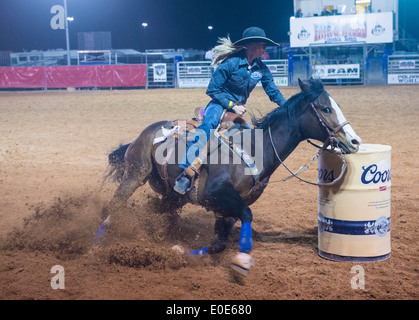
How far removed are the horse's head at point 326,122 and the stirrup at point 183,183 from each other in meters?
1.23

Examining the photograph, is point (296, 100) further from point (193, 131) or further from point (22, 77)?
point (22, 77)

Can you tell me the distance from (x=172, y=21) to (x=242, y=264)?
194 ft

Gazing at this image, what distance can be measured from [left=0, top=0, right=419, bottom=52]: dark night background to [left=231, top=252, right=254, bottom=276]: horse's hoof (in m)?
48.4

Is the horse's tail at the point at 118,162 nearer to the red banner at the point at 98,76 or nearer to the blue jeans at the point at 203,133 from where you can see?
the blue jeans at the point at 203,133

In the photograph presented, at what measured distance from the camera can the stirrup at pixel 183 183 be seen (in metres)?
4.64

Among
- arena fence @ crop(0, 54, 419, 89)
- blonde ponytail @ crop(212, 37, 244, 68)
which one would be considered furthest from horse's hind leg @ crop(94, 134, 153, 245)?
arena fence @ crop(0, 54, 419, 89)

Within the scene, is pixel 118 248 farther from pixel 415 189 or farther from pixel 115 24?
pixel 115 24

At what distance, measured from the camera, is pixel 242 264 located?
3.93 m

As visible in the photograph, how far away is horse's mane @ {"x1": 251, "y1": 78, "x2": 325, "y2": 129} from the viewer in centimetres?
431

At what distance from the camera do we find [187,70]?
27.5 meters

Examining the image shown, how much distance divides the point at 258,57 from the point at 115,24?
53.2 meters

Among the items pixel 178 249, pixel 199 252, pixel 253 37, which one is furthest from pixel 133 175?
pixel 253 37

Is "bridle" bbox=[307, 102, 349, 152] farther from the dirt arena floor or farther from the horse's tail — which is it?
the horse's tail

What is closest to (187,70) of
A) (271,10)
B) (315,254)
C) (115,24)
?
(315,254)
